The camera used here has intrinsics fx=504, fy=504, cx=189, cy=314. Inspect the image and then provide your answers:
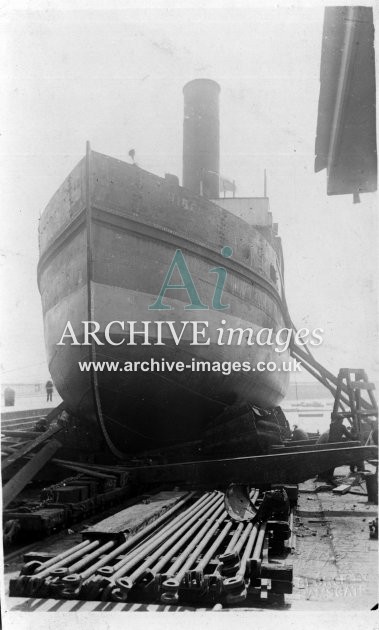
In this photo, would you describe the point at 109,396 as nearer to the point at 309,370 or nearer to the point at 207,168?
the point at 309,370

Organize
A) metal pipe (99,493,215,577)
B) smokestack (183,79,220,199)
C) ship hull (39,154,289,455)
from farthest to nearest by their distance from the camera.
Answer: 1. smokestack (183,79,220,199)
2. ship hull (39,154,289,455)
3. metal pipe (99,493,215,577)

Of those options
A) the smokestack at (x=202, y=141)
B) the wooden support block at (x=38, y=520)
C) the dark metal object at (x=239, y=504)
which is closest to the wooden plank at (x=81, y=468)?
the wooden support block at (x=38, y=520)

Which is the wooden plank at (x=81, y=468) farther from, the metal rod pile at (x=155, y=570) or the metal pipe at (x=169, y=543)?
the metal rod pile at (x=155, y=570)

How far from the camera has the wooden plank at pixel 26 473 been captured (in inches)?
137

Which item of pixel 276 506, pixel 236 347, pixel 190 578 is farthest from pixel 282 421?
pixel 190 578

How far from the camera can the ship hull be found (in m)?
4.45

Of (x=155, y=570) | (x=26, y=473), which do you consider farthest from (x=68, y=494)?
(x=155, y=570)

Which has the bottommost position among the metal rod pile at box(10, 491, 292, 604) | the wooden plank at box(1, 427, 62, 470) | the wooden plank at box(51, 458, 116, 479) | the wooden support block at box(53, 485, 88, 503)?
the metal rod pile at box(10, 491, 292, 604)

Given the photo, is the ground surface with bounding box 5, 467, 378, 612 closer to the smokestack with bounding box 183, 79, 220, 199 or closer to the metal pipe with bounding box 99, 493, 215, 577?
the metal pipe with bounding box 99, 493, 215, 577

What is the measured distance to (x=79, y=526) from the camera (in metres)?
3.55

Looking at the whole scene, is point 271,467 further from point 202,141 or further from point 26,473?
point 202,141

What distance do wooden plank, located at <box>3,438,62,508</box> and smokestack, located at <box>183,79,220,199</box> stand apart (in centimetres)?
604

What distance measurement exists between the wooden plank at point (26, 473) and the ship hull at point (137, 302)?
21.4 inches

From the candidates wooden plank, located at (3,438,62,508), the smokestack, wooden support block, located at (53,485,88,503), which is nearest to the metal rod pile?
wooden support block, located at (53,485,88,503)
